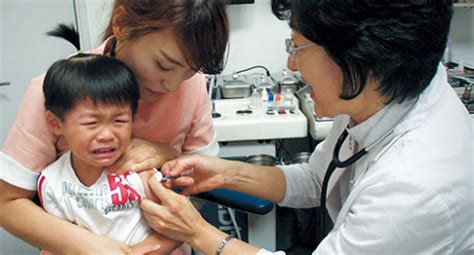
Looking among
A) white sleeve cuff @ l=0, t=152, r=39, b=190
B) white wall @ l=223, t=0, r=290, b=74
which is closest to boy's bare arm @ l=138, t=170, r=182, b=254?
white sleeve cuff @ l=0, t=152, r=39, b=190

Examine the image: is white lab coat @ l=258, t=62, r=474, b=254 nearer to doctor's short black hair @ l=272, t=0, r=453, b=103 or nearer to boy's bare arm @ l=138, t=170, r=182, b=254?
doctor's short black hair @ l=272, t=0, r=453, b=103

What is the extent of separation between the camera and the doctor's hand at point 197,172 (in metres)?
1.16

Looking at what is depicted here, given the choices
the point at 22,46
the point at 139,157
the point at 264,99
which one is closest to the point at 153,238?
the point at 139,157

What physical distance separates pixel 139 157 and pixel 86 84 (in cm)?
24

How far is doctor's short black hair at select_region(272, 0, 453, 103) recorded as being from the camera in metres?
0.82

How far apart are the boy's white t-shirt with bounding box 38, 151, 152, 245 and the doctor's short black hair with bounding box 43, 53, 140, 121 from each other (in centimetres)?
17

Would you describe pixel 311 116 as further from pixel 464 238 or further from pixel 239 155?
pixel 464 238

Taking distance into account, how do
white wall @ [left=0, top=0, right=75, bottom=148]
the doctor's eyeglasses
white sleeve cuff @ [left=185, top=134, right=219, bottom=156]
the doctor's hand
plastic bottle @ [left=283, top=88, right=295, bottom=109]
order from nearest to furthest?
1. the doctor's eyeglasses
2. the doctor's hand
3. white sleeve cuff @ [left=185, top=134, right=219, bottom=156]
4. plastic bottle @ [left=283, top=88, right=295, bottom=109]
5. white wall @ [left=0, top=0, right=75, bottom=148]

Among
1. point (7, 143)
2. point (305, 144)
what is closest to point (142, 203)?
point (7, 143)

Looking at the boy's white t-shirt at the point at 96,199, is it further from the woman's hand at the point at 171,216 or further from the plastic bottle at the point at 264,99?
the plastic bottle at the point at 264,99

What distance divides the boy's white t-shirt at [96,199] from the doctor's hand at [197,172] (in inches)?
4.4

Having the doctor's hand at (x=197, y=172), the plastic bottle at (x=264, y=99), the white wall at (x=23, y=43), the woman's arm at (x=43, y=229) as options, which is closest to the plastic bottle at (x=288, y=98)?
the plastic bottle at (x=264, y=99)

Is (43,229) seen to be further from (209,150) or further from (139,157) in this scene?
(209,150)

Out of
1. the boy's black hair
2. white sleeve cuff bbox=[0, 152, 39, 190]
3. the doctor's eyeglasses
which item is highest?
the doctor's eyeglasses
